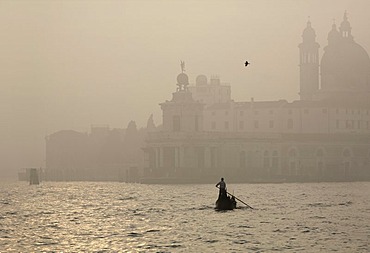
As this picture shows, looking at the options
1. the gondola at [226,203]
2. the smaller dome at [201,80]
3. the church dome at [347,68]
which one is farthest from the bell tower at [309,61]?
the gondola at [226,203]

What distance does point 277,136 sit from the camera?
13088 centimetres

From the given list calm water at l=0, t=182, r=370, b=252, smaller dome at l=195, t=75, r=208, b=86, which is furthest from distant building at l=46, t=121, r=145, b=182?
calm water at l=0, t=182, r=370, b=252

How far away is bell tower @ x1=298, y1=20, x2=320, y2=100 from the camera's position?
518 ft

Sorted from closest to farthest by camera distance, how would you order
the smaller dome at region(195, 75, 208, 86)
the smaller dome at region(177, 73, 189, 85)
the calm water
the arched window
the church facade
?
the calm water
the church facade
the arched window
the smaller dome at region(177, 73, 189, 85)
the smaller dome at region(195, 75, 208, 86)

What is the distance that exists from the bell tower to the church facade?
6.54m

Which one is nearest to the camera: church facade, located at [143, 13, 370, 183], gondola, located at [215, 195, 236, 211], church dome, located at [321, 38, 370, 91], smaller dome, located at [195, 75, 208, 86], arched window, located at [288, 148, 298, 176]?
gondola, located at [215, 195, 236, 211]

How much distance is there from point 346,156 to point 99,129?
228ft

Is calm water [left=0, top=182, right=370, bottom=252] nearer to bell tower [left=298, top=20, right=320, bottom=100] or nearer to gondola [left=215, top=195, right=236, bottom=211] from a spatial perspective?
gondola [left=215, top=195, right=236, bottom=211]

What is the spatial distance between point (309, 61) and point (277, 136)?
31.2 meters

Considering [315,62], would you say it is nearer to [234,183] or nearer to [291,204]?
[234,183]

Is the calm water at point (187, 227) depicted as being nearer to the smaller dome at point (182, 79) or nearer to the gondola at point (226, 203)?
the gondola at point (226, 203)

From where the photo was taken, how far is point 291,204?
68.3 metres

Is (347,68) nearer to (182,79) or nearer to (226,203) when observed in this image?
(182,79)

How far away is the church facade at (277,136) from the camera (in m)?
125
